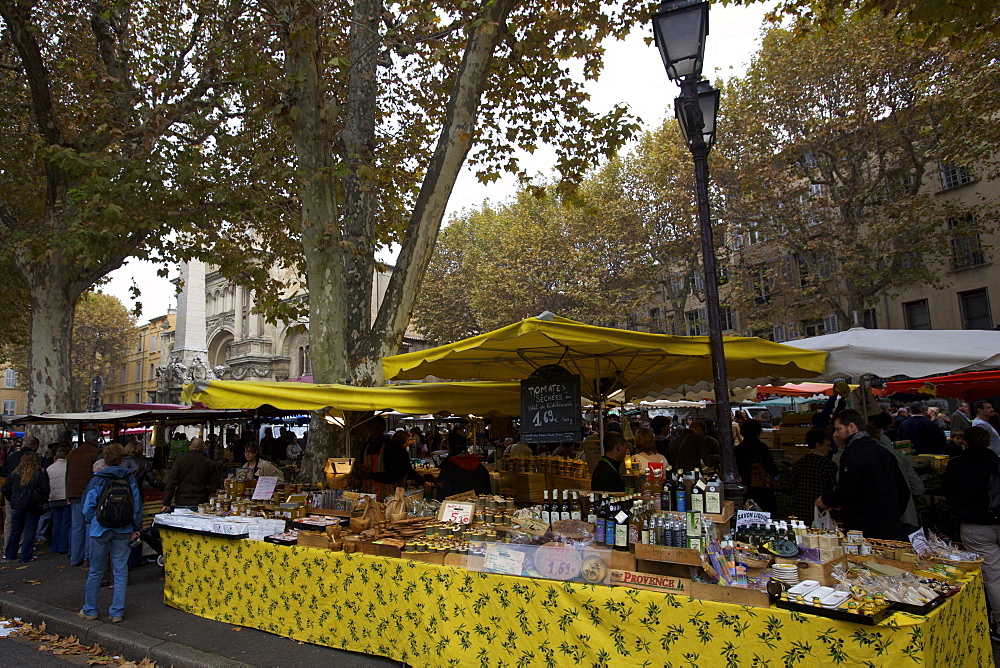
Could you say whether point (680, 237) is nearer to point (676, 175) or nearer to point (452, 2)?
point (676, 175)

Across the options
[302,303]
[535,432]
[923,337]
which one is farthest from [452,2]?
[923,337]

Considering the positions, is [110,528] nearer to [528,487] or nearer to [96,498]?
[96,498]

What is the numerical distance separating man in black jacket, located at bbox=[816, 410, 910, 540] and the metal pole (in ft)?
2.87

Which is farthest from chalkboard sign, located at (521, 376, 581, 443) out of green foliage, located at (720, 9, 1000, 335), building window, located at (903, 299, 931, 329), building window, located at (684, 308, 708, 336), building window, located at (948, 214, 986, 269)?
building window, located at (903, 299, 931, 329)

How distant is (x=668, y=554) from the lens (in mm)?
3705

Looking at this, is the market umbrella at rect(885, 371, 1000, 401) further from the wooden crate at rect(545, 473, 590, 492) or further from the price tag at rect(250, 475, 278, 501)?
the price tag at rect(250, 475, 278, 501)

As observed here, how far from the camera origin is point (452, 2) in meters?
9.39

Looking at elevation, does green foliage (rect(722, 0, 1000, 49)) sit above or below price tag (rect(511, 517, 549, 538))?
above

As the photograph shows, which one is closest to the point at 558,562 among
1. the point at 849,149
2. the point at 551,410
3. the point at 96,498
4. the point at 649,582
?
the point at 649,582

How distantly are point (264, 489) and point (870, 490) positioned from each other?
20.3ft

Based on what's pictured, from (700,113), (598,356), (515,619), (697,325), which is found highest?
(697,325)

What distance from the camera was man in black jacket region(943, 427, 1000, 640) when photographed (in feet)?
16.5

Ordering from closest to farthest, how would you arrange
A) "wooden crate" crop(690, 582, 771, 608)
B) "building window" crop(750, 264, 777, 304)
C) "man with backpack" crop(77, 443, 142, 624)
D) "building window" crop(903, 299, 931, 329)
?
"wooden crate" crop(690, 582, 771, 608)
"man with backpack" crop(77, 443, 142, 624)
"building window" crop(750, 264, 777, 304)
"building window" crop(903, 299, 931, 329)

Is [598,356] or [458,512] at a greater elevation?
[598,356]
